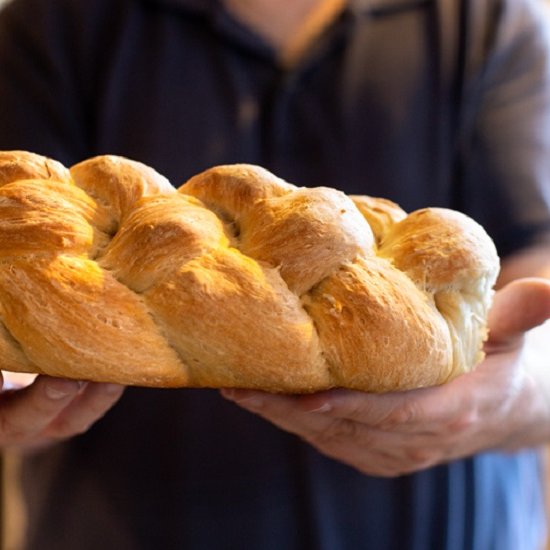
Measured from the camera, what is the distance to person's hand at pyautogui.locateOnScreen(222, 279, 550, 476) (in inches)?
26.2

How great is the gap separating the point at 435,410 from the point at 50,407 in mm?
379

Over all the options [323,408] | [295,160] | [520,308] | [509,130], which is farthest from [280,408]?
[509,130]

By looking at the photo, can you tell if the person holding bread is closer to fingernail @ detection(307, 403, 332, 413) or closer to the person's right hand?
the person's right hand

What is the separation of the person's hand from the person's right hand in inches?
5.4

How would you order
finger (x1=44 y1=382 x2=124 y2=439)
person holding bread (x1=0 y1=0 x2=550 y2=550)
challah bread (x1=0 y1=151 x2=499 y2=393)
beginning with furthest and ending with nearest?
person holding bread (x1=0 y1=0 x2=550 y2=550), finger (x1=44 y1=382 x2=124 y2=439), challah bread (x1=0 y1=151 x2=499 y2=393)

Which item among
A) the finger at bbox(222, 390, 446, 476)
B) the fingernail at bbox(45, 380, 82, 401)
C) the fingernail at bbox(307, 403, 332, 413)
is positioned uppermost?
the fingernail at bbox(45, 380, 82, 401)

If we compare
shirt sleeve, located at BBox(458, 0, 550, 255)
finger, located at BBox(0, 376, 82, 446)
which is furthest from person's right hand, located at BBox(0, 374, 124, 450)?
shirt sleeve, located at BBox(458, 0, 550, 255)

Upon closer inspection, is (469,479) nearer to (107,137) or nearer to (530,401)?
(530,401)

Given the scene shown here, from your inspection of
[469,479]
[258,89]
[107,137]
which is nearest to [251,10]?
[258,89]

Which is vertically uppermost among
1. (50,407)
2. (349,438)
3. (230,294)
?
(230,294)

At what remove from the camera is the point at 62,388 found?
656 millimetres

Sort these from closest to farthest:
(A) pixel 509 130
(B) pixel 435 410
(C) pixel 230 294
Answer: (C) pixel 230 294 < (B) pixel 435 410 < (A) pixel 509 130

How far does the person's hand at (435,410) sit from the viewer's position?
666 millimetres

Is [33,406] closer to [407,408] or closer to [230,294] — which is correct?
[230,294]
